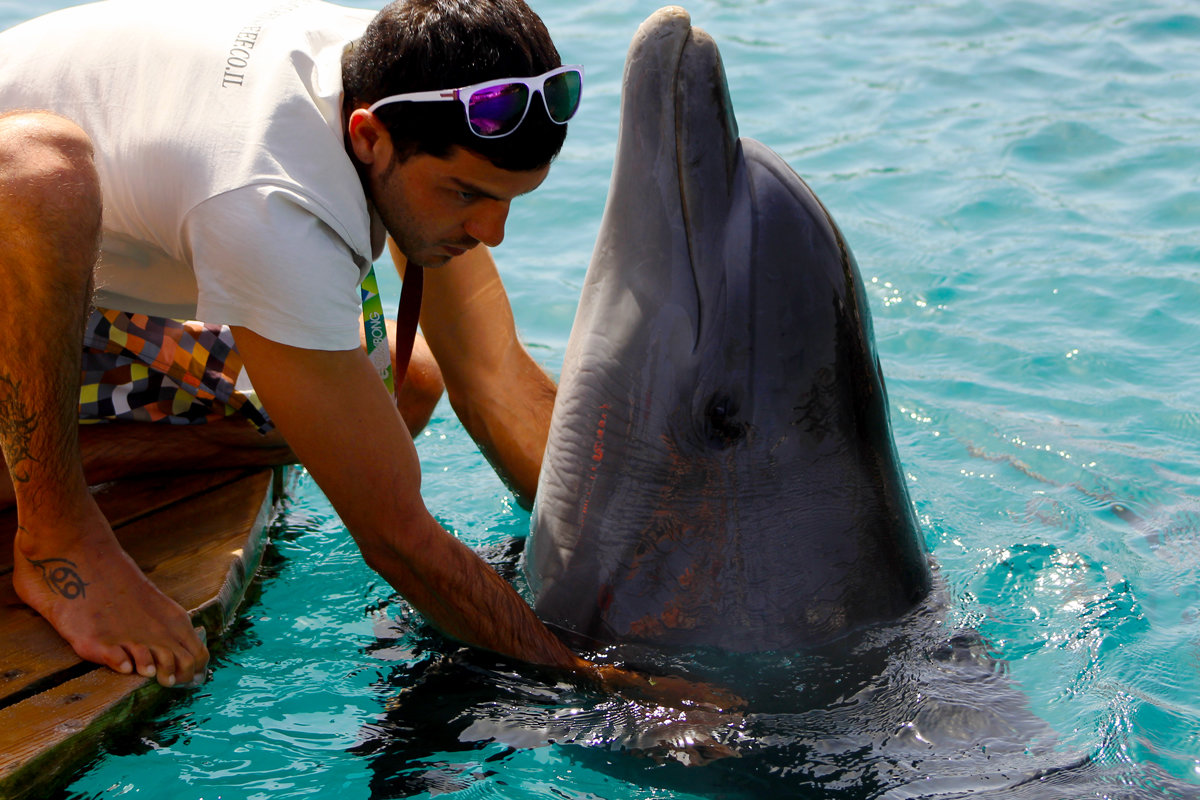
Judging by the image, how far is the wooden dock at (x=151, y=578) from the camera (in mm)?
3215

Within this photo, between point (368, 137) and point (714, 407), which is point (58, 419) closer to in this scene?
point (368, 137)

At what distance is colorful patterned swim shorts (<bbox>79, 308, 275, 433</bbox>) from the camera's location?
14.2 feet

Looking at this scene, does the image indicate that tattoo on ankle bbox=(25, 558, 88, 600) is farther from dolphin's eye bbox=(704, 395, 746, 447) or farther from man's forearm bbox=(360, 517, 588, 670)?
dolphin's eye bbox=(704, 395, 746, 447)

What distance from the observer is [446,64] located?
311 centimetres

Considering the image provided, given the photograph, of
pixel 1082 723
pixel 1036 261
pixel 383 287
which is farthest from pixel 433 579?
pixel 1036 261

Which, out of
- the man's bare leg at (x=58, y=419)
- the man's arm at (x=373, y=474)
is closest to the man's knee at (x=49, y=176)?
the man's bare leg at (x=58, y=419)

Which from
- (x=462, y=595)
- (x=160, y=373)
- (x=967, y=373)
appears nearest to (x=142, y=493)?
(x=160, y=373)

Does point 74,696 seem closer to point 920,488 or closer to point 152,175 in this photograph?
point 152,175

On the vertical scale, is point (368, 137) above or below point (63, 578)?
above

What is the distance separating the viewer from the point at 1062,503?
5473 millimetres

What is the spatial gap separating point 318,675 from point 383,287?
4.46 m

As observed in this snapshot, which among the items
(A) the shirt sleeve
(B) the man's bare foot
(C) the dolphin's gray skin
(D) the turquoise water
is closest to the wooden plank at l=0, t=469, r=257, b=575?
(D) the turquoise water

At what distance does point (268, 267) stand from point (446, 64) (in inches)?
26.4

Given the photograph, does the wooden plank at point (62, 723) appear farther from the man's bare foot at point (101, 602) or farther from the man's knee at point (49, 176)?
the man's knee at point (49, 176)
